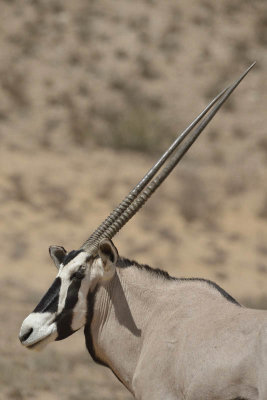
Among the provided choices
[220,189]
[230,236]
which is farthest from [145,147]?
[230,236]

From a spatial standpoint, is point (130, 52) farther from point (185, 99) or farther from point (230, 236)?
point (230, 236)

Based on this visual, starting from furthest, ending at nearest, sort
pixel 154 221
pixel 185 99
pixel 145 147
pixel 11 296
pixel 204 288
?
pixel 185 99 → pixel 145 147 → pixel 154 221 → pixel 11 296 → pixel 204 288

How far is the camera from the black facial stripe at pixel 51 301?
5.95 meters

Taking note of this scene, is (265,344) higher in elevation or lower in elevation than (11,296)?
lower

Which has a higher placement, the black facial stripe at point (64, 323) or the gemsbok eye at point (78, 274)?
the gemsbok eye at point (78, 274)

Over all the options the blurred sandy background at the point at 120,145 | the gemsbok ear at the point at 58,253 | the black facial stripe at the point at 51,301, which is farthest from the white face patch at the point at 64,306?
the blurred sandy background at the point at 120,145

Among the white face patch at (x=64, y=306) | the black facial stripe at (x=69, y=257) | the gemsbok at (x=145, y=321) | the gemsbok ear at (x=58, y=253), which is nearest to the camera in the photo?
the gemsbok at (x=145, y=321)

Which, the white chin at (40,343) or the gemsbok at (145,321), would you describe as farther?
the white chin at (40,343)

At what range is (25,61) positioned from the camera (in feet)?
76.2

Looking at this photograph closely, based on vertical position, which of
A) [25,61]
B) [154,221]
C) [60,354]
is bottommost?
[60,354]

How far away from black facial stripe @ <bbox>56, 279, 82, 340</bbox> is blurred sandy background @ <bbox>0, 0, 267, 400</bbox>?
4.34 m

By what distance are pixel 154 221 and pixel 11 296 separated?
16.5 ft

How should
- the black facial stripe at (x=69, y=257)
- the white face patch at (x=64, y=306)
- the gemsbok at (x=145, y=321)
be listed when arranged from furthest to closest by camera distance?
the black facial stripe at (x=69, y=257), the white face patch at (x=64, y=306), the gemsbok at (x=145, y=321)

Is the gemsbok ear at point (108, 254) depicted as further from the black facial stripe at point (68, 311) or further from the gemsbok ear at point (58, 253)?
the gemsbok ear at point (58, 253)
